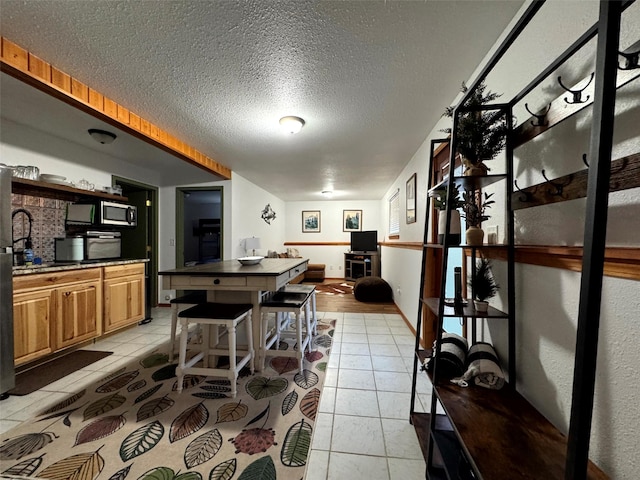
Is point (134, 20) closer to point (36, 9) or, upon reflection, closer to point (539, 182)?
point (36, 9)

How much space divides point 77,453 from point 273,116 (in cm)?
256

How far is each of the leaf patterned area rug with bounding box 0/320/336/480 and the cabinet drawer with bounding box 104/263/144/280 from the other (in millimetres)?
1257

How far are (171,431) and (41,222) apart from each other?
2658 mm

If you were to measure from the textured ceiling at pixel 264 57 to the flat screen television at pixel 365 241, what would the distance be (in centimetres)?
370

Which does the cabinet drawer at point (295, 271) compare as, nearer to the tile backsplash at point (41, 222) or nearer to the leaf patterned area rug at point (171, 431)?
the leaf patterned area rug at point (171, 431)

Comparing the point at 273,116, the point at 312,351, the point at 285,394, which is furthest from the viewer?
the point at 312,351

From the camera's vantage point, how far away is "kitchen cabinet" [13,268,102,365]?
2035 mm

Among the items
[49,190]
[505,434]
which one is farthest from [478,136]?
[49,190]

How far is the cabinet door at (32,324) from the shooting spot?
2004mm

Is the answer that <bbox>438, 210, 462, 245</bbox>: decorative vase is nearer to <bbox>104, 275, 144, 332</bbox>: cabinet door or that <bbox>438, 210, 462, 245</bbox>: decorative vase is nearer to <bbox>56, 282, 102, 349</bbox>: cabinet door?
<bbox>56, 282, 102, 349</bbox>: cabinet door

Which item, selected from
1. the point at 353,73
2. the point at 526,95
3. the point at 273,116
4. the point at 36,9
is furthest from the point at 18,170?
the point at 526,95

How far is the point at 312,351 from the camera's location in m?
2.52

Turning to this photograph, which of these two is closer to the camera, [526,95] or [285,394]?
[526,95]

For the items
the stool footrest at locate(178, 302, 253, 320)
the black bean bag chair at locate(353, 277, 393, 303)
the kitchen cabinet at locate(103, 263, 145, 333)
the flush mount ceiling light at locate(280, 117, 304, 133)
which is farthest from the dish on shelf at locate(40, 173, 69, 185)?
the black bean bag chair at locate(353, 277, 393, 303)
